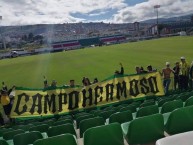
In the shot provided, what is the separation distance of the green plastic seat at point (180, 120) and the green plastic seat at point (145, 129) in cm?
20

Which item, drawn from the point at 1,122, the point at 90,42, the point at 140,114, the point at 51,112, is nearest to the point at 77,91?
the point at 51,112

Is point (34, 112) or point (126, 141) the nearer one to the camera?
point (126, 141)

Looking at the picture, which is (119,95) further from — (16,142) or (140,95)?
(16,142)

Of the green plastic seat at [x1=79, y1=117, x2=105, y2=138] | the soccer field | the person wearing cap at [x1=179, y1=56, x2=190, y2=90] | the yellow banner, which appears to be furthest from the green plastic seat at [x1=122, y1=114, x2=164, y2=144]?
the soccer field

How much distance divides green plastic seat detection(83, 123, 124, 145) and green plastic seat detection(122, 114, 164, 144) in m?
0.27

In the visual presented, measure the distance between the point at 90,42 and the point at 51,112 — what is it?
11872 centimetres

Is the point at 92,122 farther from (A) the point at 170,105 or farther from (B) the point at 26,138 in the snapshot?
(A) the point at 170,105

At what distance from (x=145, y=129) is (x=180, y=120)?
707 mm

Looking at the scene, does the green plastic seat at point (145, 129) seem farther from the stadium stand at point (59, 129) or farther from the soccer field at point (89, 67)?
the soccer field at point (89, 67)

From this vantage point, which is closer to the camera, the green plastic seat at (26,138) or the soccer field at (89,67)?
the green plastic seat at (26,138)

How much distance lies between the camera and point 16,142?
18.8ft

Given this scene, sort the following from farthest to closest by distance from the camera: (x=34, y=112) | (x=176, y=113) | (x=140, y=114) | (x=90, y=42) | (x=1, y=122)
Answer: (x=90, y=42) → (x=1, y=122) → (x=34, y=112) → (x=140, y=114) → (x=176, y=113)

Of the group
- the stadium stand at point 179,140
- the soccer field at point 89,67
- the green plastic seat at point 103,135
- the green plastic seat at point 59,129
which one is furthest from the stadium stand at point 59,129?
the soccer field at point 89,67

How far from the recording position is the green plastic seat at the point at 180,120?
5.36 metres
